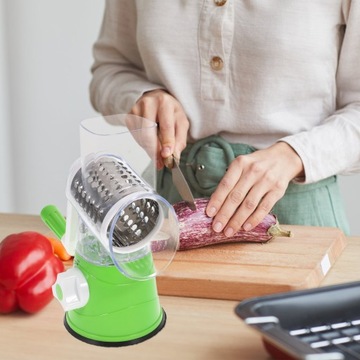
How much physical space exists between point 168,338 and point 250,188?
0.42 m

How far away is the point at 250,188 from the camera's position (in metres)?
1.46

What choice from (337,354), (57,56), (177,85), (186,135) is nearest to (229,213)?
(186,135)

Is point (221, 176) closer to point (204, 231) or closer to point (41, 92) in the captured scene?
point (204, 231)

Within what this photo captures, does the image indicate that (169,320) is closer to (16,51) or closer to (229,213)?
(229,213)

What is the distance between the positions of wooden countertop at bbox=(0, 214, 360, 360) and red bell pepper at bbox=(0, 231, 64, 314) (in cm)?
2

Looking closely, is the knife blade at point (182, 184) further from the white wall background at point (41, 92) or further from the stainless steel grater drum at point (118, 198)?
the white wall background at point (41, 92)

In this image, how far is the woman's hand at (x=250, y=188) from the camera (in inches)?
56.2

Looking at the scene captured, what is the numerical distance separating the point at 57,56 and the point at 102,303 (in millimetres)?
1877

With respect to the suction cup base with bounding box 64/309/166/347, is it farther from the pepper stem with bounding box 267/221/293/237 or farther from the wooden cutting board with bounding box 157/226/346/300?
the pepper stem with bounding box 267/221/293/237

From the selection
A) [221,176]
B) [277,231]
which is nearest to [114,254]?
[277,231]

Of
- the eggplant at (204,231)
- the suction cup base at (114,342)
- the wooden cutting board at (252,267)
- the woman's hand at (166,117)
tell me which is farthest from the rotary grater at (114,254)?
the woman's hand at (166,117)

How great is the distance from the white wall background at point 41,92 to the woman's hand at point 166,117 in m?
1.24

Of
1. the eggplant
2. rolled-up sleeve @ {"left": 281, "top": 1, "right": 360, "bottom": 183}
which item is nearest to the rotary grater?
the eggplant

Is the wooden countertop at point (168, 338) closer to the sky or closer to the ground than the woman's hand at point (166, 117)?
closer to the ground
